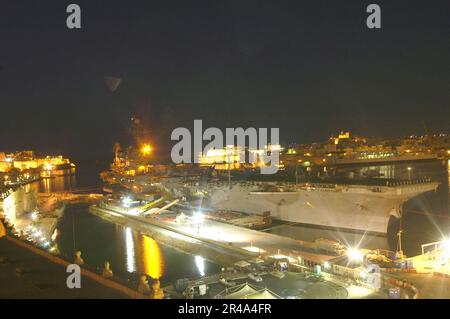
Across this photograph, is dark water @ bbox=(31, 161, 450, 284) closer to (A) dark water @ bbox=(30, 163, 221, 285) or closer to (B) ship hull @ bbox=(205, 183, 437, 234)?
(A) dark water @ bbox=(30, 163, 221, 285)

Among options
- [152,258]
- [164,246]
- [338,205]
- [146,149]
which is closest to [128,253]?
[152,258]

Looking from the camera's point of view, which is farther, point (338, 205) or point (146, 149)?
point (146, 149)

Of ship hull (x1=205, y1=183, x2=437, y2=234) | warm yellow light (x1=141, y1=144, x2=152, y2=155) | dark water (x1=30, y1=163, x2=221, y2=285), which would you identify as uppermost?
warm yellow light (x1=141, y1=144, x2=152, y2=155)

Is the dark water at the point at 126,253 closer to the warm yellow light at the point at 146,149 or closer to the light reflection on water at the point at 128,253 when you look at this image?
the light reflection on water at the point at 128,253

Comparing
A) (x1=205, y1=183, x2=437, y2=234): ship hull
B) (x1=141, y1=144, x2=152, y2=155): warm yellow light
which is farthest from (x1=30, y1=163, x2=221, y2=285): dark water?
(x1=141, y1=144, x2=152, y2=155): warm yellow light

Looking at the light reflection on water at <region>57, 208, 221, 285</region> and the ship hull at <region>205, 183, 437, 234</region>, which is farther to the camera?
the ship hull at <region>205, 183, 437, 234</region>

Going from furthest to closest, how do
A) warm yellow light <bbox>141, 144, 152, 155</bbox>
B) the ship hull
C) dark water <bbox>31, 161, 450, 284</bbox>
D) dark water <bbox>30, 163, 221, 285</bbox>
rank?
warm yellow light <bbox>141, 144, 152, 155</bbox> → the ship hull → dark water <bbox>31, 161, 450, 284</bbox> → dark water <bbox>30, 163, 221, 285</bbox>

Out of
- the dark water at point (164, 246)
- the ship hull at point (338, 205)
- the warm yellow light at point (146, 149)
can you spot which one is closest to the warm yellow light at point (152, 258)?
the dark water at point (164, 246)

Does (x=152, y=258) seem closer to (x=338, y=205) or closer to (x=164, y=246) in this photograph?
(x=164, y=246)

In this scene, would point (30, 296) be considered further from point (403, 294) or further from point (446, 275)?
point (446, 275)
